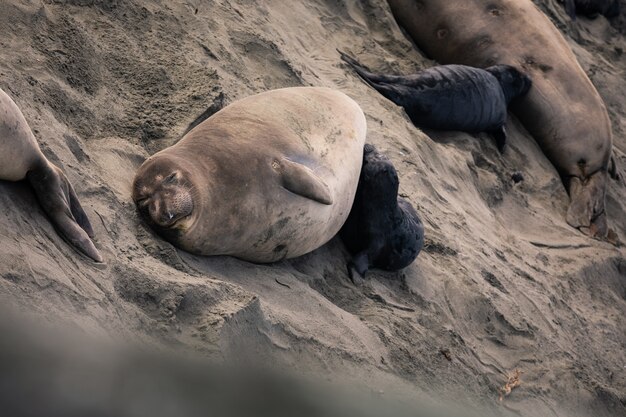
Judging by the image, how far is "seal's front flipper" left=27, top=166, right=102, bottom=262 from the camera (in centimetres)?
390

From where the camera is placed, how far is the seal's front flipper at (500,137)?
8.16 meters

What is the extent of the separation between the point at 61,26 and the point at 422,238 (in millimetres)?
2041

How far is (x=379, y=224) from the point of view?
5477 mm

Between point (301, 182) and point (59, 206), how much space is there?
1149 millimetres

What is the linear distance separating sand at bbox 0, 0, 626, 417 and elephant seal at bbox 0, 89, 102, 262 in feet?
0.16

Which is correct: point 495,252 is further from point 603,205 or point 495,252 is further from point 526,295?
point 603,205

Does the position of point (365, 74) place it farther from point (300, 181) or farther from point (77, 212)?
point (77, 212)

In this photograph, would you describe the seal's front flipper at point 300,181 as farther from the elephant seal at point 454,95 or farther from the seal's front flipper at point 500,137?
the seal's front flipper at point 500,137

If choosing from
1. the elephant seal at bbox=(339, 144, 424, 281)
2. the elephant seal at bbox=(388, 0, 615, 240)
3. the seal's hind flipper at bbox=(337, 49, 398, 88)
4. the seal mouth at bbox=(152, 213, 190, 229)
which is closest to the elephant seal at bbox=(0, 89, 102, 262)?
the seal mouth at bbox=(152, 213, 190, 229)

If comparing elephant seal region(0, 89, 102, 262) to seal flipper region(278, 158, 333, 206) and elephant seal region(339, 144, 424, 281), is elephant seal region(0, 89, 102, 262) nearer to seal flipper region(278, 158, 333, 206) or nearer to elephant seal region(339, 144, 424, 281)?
seal flipper region(278, 158, 333, 206)

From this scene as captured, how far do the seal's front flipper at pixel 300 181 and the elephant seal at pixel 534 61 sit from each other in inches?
168

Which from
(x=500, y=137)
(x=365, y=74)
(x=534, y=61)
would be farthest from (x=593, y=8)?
(x=365, y=74)

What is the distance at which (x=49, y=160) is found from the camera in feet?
14.0

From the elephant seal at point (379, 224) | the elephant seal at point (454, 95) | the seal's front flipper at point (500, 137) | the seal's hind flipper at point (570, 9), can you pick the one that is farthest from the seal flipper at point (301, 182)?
the seal's hind flipper at point (570, 9)
